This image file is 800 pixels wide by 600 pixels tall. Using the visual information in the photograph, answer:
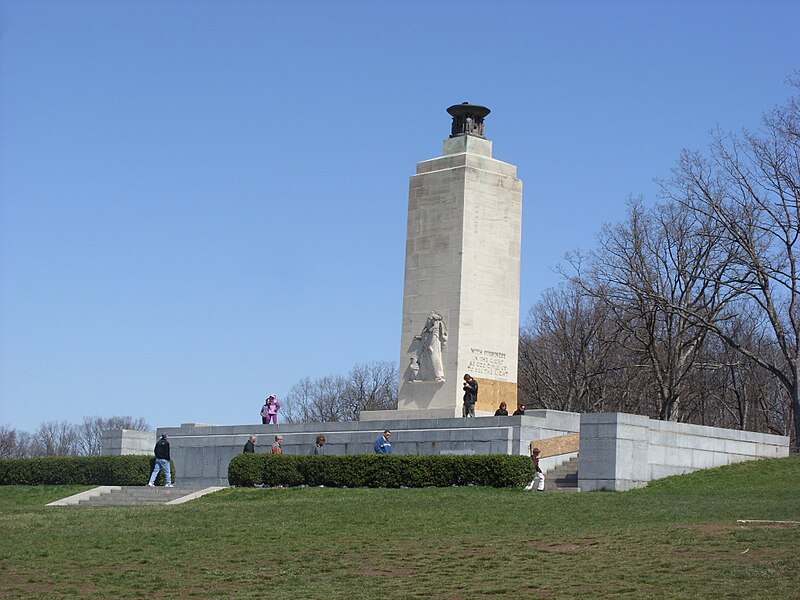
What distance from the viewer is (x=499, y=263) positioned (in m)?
39.7

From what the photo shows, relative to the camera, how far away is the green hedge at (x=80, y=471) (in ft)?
124

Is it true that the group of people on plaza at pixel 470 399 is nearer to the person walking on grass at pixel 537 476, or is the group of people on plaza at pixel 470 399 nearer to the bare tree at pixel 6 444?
the person walking on grass at pixel 537 476

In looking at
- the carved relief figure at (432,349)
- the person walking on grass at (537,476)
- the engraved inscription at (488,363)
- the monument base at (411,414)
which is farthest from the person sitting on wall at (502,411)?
the person walking on grass at (537,476)

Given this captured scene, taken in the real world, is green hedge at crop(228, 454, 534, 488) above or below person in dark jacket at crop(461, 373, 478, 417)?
below

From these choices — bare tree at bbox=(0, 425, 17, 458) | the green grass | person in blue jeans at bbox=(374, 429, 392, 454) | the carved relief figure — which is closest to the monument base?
the carved relief figure

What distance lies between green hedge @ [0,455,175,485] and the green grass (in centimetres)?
834

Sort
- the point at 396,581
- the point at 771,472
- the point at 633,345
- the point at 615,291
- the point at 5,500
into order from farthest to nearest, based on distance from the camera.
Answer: the point at 633,345 < the point at 615,291 < the point at 5,500 < the point at 771,472 < the point at 396,581

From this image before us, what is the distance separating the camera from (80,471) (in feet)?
127

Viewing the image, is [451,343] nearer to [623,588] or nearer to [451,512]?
[451,512]

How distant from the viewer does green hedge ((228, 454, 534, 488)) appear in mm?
30266

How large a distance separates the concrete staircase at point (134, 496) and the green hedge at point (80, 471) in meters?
2.35

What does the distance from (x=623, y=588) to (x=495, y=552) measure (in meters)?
3.30

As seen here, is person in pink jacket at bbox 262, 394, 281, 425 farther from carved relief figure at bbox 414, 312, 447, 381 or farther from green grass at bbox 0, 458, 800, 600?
green grass at bbox 0, 458, 800, 600

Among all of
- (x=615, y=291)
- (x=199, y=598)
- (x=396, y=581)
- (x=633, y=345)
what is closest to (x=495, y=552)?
(x=396, y=581)
